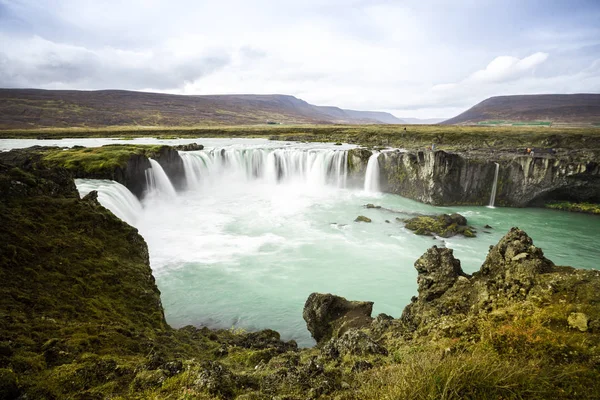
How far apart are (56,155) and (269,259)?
24.8 meters

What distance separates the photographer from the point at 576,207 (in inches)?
A: 1219

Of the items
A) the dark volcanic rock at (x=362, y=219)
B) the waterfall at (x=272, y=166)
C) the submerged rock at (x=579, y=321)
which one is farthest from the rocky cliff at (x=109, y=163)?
the submerged rock at (x=579, y=321)

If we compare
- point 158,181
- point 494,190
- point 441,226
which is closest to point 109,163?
point 158,181

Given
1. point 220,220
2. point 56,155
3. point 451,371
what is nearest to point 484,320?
point 451,371

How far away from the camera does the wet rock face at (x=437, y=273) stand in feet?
28.2

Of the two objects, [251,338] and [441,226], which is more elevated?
[441,226]

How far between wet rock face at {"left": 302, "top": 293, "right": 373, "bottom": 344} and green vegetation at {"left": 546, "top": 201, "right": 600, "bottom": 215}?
31.9m

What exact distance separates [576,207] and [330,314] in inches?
1335

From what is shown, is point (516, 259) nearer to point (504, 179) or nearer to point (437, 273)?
point (437, 273)

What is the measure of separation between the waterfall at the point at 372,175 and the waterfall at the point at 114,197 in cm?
2539

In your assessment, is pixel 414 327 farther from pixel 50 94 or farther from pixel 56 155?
pixel 50 94

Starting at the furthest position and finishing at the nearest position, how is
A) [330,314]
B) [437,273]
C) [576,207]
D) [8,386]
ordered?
[576,207] < [330,314] < [437,273] < [8,386]

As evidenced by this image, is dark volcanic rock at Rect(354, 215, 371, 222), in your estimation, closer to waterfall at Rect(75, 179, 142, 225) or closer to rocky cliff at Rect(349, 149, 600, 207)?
rocky cliff at Rect(349, 149, 600, 207)

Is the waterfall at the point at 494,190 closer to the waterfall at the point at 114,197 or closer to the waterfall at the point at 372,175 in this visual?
the waterfall at the point at 372,175
